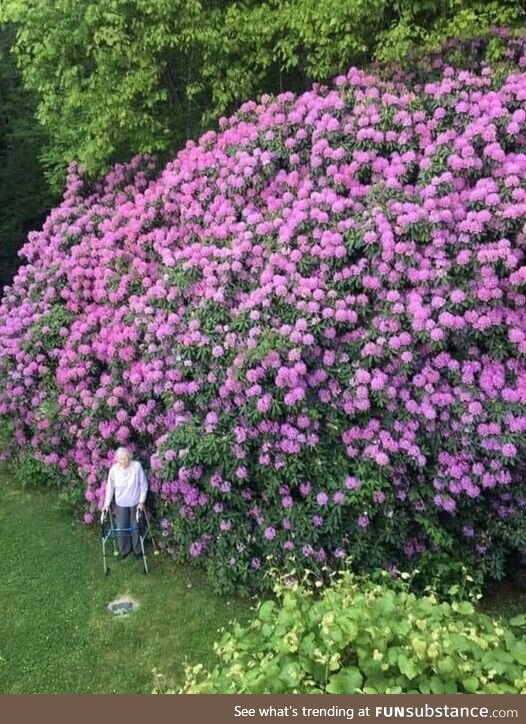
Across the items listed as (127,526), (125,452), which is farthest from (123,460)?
(127,526)

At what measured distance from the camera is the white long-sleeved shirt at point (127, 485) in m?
6.01

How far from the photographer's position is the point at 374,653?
7.42ft

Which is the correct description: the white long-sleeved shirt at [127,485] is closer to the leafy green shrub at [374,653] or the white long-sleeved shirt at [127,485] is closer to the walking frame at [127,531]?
the walking frame at [127,531]

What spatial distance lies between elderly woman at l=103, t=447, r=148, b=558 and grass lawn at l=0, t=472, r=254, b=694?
0.47 metres

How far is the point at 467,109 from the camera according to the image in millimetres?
5594

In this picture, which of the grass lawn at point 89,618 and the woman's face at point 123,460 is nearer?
the grass lawn at point 89,618

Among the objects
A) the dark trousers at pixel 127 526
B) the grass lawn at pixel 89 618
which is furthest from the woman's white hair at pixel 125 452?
the grass lawn at pixel 89 618

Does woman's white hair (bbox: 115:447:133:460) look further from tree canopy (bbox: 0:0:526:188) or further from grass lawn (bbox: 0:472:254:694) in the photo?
tree canopy (bbox: 0:0:526:188)

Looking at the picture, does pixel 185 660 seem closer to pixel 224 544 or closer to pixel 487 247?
pixel 224 544

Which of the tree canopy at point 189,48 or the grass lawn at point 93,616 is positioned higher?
the tree canopy at point 189,48

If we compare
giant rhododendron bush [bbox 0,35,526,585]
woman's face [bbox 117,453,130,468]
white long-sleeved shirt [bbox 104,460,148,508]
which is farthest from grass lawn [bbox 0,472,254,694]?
woman's face [bbox 117,453,130,468]

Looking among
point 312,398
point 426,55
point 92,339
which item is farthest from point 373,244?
point 92,339

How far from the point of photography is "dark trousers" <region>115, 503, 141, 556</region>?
6.04 meters

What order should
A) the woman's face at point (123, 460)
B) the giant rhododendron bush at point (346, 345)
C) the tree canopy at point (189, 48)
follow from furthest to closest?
the tree canopy at point (189, 48), the woman's face at point (123, 460), the giant rhododendron bush at point (346, 345)
